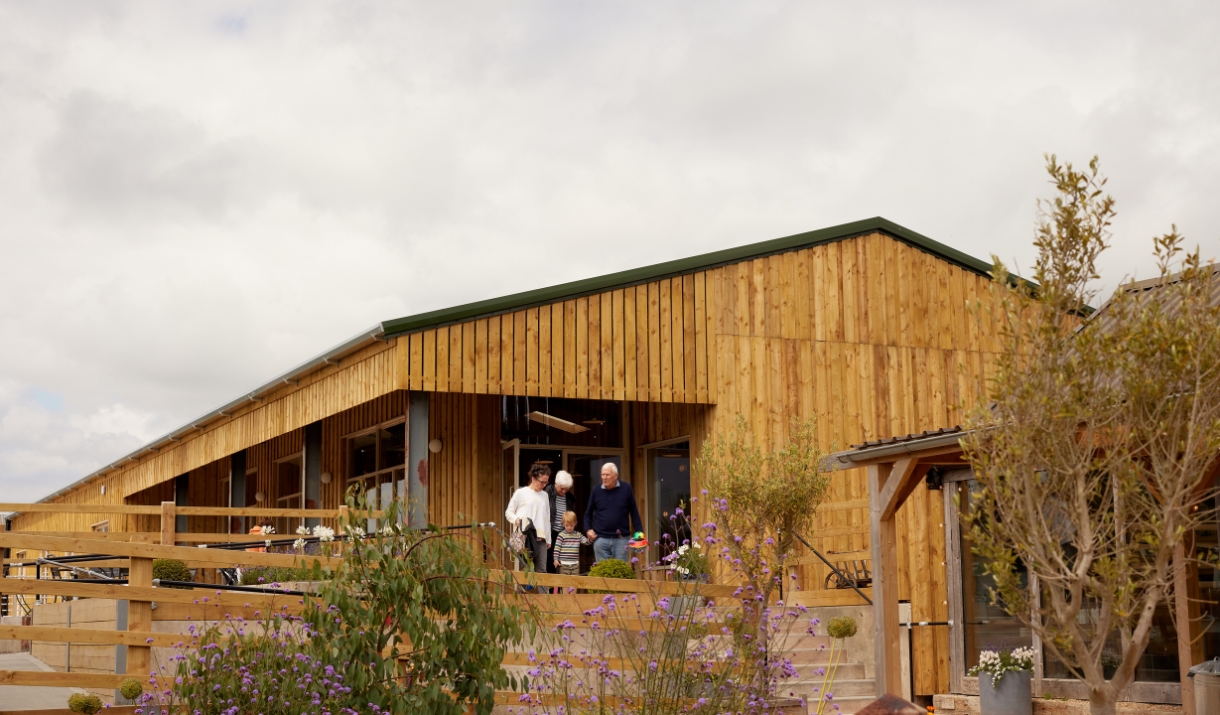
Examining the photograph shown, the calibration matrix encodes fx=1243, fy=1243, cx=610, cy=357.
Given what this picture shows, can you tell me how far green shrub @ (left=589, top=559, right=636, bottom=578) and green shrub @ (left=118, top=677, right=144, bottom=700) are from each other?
4.98m

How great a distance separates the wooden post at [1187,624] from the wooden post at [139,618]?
713cm

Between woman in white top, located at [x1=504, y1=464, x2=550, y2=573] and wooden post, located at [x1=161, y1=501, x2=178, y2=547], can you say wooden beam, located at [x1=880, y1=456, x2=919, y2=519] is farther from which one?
wooden post, located at [x1=161, y1=501, x2=178, y2=547]

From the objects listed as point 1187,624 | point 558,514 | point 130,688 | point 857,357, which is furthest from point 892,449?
point 130,688

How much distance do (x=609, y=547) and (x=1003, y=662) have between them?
4.19 meters

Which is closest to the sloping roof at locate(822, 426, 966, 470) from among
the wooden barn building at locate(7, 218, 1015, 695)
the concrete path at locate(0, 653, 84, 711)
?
the wooden barn building at locate(7, 218, 1015, 695)

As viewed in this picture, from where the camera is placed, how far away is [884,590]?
448 inches

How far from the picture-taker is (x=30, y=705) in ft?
34.7

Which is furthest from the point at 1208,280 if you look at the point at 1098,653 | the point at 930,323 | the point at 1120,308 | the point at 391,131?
the point at 391,131

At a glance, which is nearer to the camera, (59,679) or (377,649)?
(377,649)

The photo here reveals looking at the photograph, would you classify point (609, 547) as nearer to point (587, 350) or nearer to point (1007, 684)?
point (587, 350)

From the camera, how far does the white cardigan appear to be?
13.2 m

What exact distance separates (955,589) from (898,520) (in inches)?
125

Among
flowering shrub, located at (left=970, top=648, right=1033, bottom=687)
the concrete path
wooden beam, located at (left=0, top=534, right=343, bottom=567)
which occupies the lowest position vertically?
the concrete path

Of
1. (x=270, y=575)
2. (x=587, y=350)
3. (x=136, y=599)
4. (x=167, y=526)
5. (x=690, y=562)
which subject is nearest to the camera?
(x=136, y=599)
